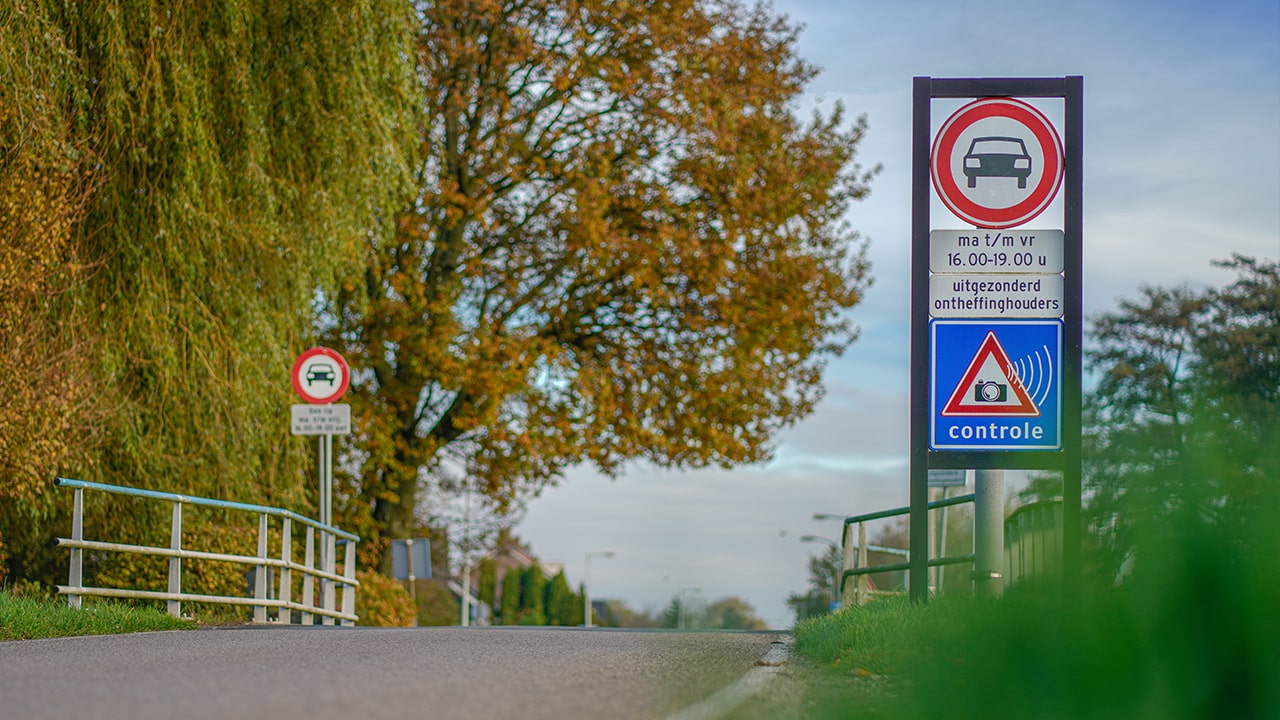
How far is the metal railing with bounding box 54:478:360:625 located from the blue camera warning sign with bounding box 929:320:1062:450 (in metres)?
7.22

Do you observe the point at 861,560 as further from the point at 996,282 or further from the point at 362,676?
the point at 362,676

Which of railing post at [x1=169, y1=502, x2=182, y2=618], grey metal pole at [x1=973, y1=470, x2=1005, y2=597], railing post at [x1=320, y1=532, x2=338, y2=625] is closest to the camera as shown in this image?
grey metal pole at [x1=973, y1=470, x2=1005, y2=597]

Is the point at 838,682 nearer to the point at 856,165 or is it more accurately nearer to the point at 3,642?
the point at 3,642

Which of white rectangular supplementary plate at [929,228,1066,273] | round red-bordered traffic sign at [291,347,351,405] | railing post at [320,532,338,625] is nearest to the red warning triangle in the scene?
white rectangular supplementary plate at [929,228,1066,273]

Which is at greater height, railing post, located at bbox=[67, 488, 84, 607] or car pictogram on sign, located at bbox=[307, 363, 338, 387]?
car pictogram on sign, located at bbox=[307, 363, 338, 387]

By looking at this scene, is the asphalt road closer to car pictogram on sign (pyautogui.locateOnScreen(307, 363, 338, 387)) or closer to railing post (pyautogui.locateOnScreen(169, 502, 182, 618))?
railing post (pyautogui.locateOnScreen(169, 502, 182, 618))

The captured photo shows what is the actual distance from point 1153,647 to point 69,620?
27.9ft

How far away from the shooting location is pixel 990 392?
9828mm

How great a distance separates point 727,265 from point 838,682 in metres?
17.1

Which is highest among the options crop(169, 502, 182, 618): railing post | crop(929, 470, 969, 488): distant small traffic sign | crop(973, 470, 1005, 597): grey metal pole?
crop(929, 470, 969, 488): distant small traffic sign

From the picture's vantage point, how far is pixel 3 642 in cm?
1010

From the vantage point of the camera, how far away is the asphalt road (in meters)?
6.07

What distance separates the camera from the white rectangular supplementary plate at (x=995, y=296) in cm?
978

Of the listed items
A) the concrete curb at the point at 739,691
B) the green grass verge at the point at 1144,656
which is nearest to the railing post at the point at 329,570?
the concrete curb at the point at 739,691
